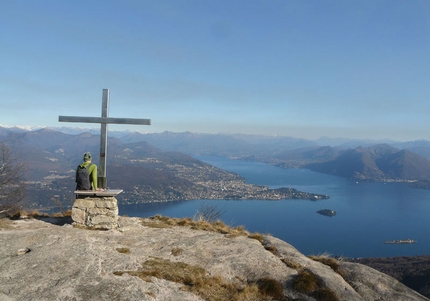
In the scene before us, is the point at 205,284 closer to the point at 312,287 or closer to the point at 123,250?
the point at 312,287

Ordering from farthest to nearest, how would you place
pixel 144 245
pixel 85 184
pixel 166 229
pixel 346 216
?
pixel 346 216, pixel 166 229, pixel 85 184, pixel 144 245

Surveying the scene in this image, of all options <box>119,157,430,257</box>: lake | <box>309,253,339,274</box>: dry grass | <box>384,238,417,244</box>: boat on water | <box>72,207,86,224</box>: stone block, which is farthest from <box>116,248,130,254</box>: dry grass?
<box>384,238,417,244</box>: boat on water

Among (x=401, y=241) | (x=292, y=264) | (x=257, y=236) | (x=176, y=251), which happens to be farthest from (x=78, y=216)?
(x=401, y=241)

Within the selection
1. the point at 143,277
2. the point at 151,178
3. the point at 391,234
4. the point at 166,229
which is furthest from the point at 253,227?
the point at 151,178

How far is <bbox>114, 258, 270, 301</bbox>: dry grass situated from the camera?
215 inches

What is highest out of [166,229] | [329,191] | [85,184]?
[85,184]

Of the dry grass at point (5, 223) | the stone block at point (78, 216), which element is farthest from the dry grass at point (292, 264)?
the dry grass at point (5, 223)

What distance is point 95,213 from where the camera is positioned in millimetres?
9164

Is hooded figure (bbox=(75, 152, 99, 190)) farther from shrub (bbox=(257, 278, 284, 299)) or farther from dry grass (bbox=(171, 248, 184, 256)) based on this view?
shrub (bbox=(257, 278, 284, 299))

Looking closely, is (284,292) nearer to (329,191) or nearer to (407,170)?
(329,191)

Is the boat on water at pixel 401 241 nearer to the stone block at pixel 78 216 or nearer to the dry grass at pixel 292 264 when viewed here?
the dry grass at pixel 292 264

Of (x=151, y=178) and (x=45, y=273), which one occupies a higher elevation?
(x=45, y=273)

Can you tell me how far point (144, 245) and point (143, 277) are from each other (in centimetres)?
229

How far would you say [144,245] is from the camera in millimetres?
8023
